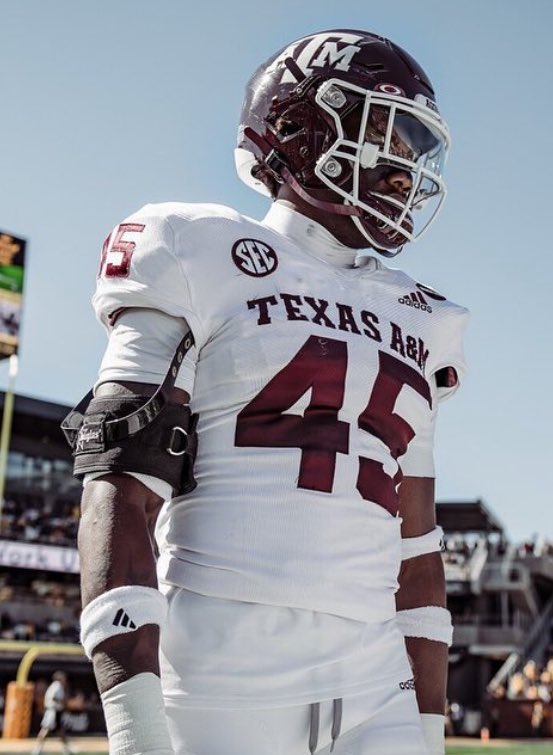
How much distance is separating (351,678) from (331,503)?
1.02 ft

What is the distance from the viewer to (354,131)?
236 cm

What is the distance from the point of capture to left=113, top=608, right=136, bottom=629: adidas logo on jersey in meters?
1.66

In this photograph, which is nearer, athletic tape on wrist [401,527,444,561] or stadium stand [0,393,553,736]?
athletic tape on wrist [401,527,444,561]

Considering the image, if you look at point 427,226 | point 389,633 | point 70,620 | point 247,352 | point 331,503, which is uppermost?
point 427,226

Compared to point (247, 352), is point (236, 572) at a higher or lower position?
lower

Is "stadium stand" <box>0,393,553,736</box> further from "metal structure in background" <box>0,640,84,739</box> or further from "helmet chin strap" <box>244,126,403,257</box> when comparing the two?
"helmet chin strap" <box>244,126,403,257</box>

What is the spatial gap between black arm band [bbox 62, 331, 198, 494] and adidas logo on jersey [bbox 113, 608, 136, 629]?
25 centimetres

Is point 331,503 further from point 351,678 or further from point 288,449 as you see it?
point 351,678

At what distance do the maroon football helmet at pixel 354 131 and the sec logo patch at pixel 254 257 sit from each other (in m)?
0.25

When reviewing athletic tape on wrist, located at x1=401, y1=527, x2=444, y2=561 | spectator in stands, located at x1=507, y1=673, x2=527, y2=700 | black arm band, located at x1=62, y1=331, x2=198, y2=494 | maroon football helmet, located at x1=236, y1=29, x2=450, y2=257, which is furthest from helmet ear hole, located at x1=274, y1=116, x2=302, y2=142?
spectator in stands, located at x1=507, y1=673, x2=527, y2=700

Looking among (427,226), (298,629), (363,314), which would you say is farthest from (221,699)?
(427,226)

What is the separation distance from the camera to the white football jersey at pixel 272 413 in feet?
6.30

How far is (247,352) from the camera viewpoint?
2.03m

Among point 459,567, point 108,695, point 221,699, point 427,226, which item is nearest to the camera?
point 108,695
